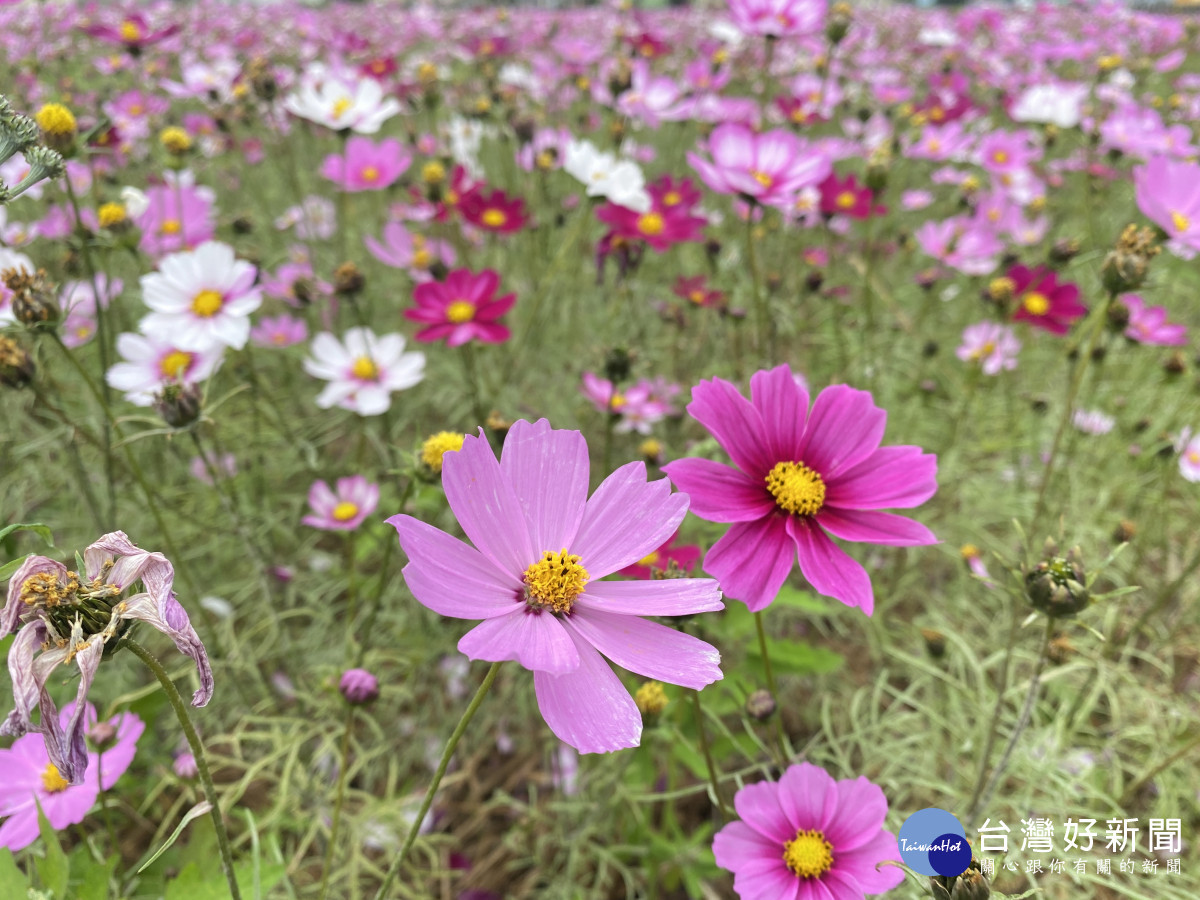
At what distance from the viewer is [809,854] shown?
618 mm

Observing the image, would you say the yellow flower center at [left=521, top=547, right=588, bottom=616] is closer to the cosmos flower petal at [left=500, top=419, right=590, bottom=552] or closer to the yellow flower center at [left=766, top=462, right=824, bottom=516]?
the cosmos flower petal at [left=500, top=419, right=590, bottom=552]

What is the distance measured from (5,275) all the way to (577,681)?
2.62 ft

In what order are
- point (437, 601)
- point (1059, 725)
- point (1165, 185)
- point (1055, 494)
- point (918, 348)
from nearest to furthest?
point (437, 601) < point (1059, 725) < point (1165, 185) < point (1055, 494) < point (918, 348)

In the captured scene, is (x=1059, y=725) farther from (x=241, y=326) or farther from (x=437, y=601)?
(x=241, y=326)

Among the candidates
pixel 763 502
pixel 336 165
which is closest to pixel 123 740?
pixel 763 502

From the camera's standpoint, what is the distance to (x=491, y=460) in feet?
1.63

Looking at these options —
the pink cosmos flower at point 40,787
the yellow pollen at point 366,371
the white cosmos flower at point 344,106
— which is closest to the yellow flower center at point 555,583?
the pink cosmos flower at point 40,787

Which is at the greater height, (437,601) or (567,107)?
(437,601)

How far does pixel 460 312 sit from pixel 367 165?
734mm

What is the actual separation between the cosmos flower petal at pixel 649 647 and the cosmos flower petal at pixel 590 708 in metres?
0.02

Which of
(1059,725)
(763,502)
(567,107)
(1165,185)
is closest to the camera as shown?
(763,502)

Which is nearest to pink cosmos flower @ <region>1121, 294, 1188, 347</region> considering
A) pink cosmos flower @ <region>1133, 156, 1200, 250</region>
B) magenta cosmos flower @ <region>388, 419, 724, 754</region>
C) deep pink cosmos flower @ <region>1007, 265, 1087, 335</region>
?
deep pink cosmos flower @ <region>1007, 265, 1087, 335</region>

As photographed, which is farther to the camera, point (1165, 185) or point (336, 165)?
point (336, 165)

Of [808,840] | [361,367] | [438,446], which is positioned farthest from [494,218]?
[808,840]
